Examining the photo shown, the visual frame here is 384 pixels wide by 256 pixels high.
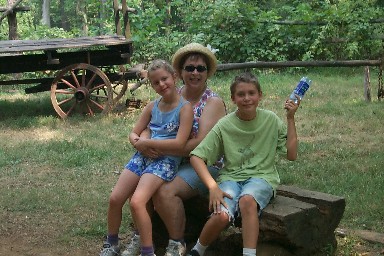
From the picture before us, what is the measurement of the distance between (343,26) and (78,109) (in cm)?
735

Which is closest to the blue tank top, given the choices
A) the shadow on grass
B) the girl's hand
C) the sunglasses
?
the girl's hand

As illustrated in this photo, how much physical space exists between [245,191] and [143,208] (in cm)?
68

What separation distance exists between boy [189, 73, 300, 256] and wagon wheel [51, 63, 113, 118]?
254 inches

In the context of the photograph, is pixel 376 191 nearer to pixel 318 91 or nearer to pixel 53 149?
pixel 53 149

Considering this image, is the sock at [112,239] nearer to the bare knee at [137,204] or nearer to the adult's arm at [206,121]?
the bare knee at [137,204]

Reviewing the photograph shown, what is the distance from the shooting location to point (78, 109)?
10.5m

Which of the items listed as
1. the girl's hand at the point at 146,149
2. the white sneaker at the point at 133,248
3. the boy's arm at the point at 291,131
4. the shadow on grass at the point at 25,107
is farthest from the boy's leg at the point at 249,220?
the shadow on grass at the point at 25,107

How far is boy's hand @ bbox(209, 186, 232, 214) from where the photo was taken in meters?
3.63

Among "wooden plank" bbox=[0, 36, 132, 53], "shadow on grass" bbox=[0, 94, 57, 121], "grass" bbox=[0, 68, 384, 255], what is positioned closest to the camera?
"grass" bbox=[0, 68, 384, 255]

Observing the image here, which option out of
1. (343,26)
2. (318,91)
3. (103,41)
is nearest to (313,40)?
(343,26)

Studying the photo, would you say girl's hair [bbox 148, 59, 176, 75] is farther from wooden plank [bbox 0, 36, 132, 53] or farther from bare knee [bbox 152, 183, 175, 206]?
wooden plank [bbox 0, 36, 132, 53]

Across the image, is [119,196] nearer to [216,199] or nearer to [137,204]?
[137,204]

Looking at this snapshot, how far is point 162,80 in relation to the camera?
4109 millimetres

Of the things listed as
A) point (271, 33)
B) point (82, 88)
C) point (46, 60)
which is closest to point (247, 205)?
point (82, 88)
